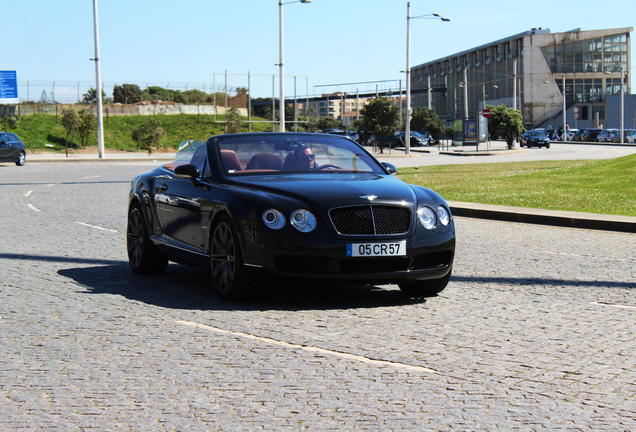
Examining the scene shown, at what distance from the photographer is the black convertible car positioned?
6250 millimetres

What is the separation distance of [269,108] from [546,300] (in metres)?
171

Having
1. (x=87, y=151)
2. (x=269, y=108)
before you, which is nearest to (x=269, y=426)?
(x=87, y=151)

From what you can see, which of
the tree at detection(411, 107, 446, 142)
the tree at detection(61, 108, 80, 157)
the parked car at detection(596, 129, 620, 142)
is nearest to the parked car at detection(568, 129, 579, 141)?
the parked car at detection(596, 129, 620, 142)

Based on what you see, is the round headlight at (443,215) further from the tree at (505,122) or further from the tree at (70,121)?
the tree at (70,121)

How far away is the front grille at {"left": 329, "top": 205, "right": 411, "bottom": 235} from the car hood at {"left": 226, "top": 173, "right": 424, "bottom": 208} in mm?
57

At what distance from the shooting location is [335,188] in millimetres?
6578

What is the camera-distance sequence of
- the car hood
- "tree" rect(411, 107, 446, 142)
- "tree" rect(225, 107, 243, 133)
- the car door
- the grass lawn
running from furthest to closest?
1. "tree" rect(411, 107, 446, 142)
2. "tree" rect(225, 107, 243, 133)
3. the grass lawn
4. the car door
5. the car hood

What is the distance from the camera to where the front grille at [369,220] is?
6273 millimetres

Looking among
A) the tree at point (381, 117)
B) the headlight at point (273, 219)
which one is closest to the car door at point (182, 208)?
the headlight at point (273, 219)

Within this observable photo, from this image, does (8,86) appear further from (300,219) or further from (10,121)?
(300,219)

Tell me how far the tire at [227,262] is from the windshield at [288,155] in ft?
2.46

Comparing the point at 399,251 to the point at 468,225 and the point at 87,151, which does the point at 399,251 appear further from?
the point at 87,151

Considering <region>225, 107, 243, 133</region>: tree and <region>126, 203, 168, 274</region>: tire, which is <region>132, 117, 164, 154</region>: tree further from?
<region>126, 203, 168, 274</region>: tire

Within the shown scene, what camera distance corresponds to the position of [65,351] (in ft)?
16.7
